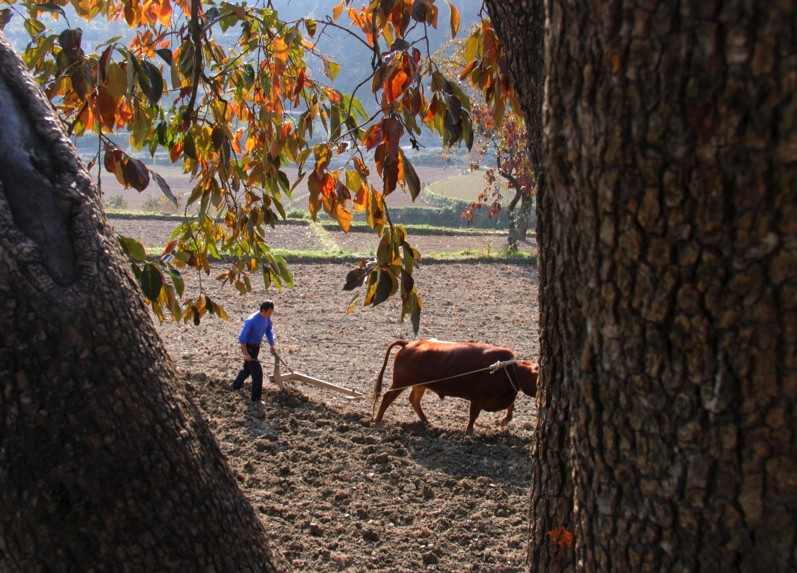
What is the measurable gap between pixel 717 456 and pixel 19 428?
160cm

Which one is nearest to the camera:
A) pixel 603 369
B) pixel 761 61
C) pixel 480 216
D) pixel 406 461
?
pixel 761 61

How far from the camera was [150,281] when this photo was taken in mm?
3637

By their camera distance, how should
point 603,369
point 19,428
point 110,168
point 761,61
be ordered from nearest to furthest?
point 761,61 → point 603,369 → point 19,428 → point 110,168

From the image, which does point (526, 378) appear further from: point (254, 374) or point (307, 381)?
point (254, 374)

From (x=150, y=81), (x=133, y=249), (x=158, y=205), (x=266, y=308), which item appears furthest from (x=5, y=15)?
(x=158, y=205)

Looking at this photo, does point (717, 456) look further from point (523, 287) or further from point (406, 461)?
point (523, 287)

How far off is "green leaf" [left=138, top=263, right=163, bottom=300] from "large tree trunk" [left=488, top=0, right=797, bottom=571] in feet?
7.91

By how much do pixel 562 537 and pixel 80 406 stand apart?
130 centimetres

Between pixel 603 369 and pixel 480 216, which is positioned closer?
pixel 603 369

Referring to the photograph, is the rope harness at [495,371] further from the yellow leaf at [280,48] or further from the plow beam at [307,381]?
the yellow leaf at [280,48]

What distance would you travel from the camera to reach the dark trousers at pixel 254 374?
7.69 meters

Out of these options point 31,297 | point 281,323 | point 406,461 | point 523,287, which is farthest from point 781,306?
point 523,287

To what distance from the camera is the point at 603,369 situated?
5.21 ft

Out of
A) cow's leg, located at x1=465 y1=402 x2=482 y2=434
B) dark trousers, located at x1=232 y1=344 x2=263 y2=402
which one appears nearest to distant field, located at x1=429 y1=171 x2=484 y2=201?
dark trousers, located at x1=232 y1=344 x2=263 y2=402
